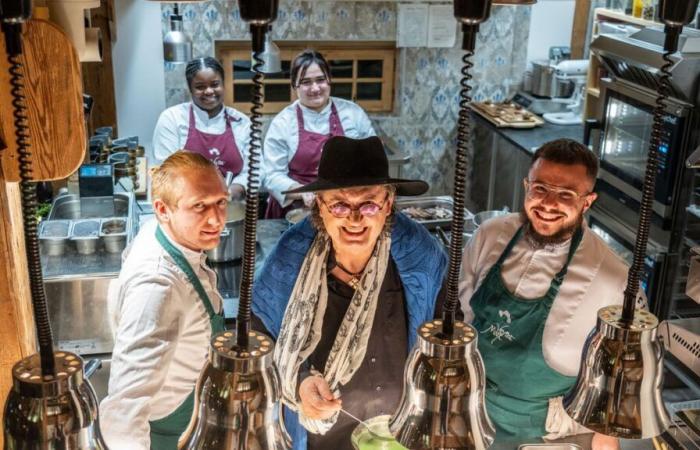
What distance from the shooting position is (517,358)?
104 inches

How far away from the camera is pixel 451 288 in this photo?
46.5 inches

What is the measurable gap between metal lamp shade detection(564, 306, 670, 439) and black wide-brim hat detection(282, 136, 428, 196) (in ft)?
3.80

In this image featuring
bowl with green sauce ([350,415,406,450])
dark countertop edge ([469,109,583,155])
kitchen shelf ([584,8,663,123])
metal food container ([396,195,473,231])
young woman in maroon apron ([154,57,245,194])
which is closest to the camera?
bowl with green sauce ([350,415,406,450])

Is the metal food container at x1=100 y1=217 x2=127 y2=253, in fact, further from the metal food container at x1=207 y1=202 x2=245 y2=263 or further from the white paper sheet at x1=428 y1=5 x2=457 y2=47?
the white paper sheet at x1=428 y1=5 x2=457 y2=47

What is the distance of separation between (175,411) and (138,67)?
15.7ft

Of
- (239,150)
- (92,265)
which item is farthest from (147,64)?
(92,265)

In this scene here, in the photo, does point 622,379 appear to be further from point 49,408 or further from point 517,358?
point 517,358

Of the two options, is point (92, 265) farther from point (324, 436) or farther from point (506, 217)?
point (506, 217)

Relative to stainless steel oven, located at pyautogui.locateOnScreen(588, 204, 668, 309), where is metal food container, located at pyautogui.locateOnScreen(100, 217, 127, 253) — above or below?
above

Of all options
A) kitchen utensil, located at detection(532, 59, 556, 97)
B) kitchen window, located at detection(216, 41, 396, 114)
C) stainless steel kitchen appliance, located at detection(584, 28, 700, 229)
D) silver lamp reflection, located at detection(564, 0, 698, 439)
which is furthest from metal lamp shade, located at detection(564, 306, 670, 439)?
kitchen utensil, located at detection(532, 59, 556, 97)

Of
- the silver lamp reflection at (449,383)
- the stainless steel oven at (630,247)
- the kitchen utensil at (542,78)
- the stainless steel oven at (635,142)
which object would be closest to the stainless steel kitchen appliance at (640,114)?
the stainless steel oven at (635,142)

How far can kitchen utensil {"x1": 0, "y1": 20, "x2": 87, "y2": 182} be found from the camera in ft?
5.67

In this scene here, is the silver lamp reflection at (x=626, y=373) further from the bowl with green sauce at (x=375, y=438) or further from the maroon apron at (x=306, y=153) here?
the maroon apron at (x=306, y=153)

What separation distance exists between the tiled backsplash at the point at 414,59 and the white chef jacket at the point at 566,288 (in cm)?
412
